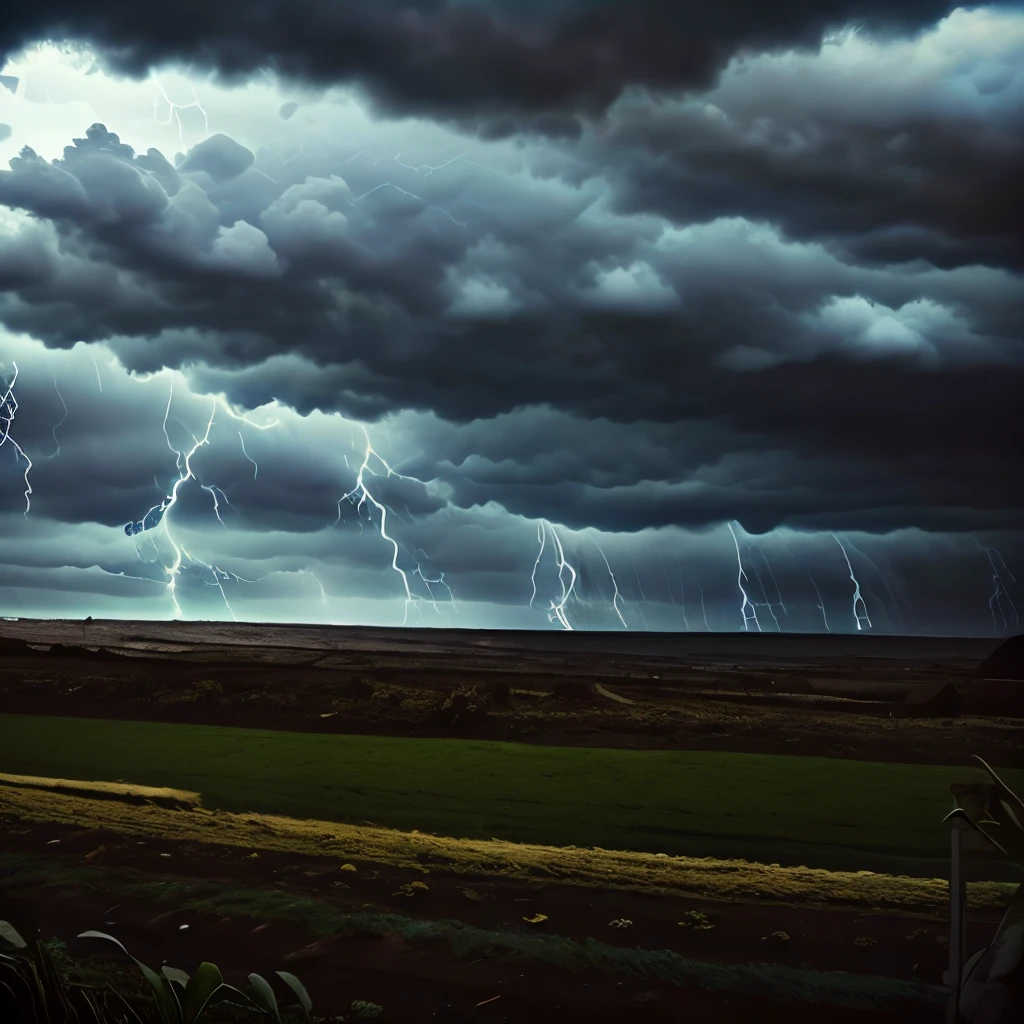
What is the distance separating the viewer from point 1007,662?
495 centimetres

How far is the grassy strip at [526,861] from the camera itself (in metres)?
2.99

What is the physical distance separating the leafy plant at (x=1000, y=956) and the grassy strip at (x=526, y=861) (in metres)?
0.90

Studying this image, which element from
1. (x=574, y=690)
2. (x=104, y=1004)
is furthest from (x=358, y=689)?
(x=104, y=1004)

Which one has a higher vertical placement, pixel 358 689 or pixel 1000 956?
pixel 1000 956

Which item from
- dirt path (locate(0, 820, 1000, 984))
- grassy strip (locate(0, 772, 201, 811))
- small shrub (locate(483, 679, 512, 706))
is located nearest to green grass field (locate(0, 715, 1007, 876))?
grassy strip (locate(0, 772, 201, 811))

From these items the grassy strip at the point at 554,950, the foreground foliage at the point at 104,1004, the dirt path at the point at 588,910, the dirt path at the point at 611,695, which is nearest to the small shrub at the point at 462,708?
the dirt path at the point at 611,695

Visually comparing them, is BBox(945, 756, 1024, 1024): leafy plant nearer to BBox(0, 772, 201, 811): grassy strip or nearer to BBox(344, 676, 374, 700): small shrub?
BBox(0, 772, 201, 811): grassy strip

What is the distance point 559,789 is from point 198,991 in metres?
2.23

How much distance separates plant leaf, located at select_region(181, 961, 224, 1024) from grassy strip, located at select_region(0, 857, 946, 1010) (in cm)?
89

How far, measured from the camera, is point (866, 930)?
2781 millimetres

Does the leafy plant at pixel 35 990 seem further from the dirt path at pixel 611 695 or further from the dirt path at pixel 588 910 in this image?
the dirt path at pixel 611 695

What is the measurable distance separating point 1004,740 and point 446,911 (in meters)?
2.97

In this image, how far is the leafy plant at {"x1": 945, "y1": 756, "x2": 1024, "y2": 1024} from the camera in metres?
1.69

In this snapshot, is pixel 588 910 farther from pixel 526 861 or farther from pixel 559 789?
pixel 559 789
